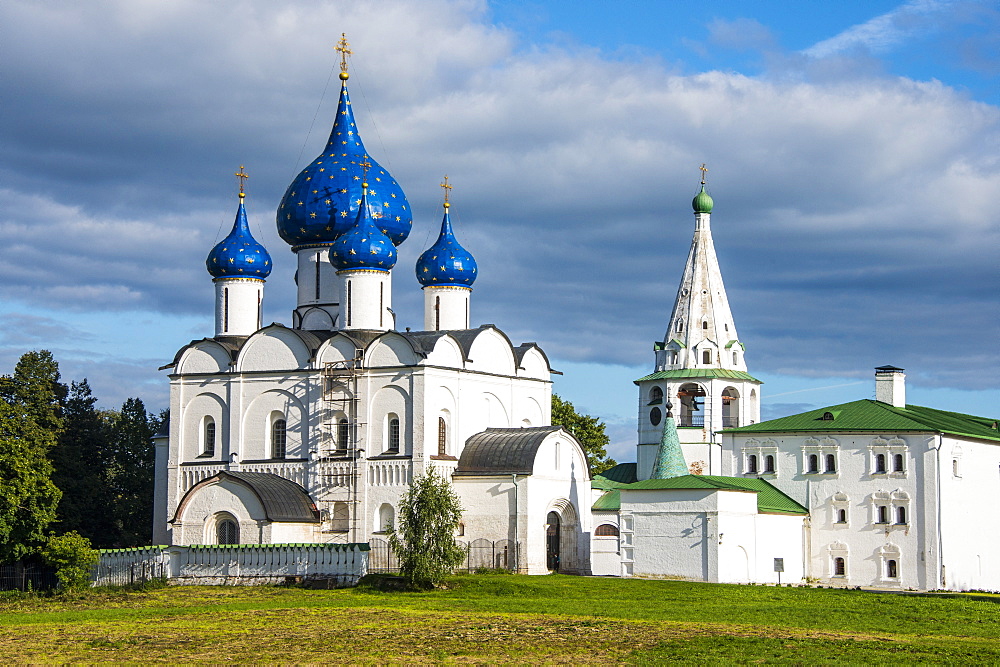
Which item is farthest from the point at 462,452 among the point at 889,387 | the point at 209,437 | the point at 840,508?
the point at 889,387

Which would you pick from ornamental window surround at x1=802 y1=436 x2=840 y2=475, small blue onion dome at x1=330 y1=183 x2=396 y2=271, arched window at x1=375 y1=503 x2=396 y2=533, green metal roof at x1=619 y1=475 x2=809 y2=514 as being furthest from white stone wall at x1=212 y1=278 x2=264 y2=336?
ornamental window surround at x1=802 y1=436 x2=840 y2=475

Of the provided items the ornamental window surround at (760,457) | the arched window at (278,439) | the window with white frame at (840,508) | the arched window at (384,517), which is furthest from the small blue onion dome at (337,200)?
the window with white frame at (840,508)

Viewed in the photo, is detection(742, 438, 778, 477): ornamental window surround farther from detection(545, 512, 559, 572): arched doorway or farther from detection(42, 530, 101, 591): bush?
detection(42, 530, 101, 591): bush

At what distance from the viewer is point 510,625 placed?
23188mm

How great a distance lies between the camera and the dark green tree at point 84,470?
1736 inches

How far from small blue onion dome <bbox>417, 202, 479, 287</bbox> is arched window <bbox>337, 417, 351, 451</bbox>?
495 cm

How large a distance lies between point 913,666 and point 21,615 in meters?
15.8

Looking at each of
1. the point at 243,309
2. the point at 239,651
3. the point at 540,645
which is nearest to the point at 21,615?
the point at 239,651

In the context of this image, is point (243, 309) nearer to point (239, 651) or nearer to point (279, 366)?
point (279, 366)

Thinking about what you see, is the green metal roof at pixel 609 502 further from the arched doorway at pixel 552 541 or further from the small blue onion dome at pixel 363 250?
the small blue onion dome at pixel 363 250

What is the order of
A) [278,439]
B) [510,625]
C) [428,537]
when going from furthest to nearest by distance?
[278,439] → [428,537] → [510,625]

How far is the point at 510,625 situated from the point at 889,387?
22.2m

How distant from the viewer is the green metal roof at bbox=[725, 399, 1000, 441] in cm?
3891

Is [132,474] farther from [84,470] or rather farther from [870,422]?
[870,422]
